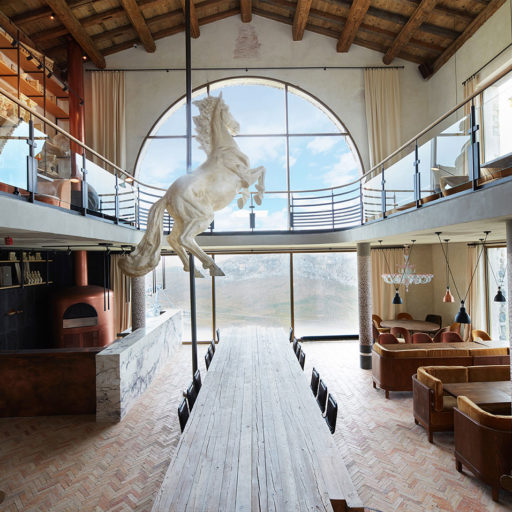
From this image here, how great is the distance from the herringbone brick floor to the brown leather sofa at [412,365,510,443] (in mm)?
237

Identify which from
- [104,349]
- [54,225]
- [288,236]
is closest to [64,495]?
[104,349]

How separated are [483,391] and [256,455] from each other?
3.52 metres

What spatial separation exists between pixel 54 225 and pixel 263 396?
2.86 meters

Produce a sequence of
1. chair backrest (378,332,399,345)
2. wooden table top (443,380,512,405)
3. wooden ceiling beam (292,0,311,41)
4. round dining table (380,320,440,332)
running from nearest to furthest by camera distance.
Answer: wooden table top (443,380,512,405) < chair backrest (378,332,399,345) < round dining table (380,320,440,332) < wooden ceiling beam (292,0,311,41)

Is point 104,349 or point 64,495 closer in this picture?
point 64,495

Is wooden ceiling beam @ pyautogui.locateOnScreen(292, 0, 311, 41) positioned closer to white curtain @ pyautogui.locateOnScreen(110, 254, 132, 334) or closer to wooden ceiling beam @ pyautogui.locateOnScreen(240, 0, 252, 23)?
wooden ceiling beam @ pyautogui.locateOnScreen(240, 0, 252, 23)


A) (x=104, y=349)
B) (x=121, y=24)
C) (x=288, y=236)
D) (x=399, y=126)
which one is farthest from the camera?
(x=399, y=126)

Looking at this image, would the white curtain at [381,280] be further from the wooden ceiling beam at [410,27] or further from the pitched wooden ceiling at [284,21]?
the wooden ceiling beam at [410,27]

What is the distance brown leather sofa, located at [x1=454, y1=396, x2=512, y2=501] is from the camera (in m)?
3.51

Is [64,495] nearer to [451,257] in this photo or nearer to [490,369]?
[490,369]

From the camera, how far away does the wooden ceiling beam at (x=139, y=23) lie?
796cm

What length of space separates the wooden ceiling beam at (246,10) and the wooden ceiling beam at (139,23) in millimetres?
2595

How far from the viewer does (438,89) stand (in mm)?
9383

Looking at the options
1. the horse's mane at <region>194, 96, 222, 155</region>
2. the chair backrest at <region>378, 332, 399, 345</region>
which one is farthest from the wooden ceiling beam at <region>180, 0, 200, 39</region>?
the chair backrest at <region>378, 332, 399, 345</region>
